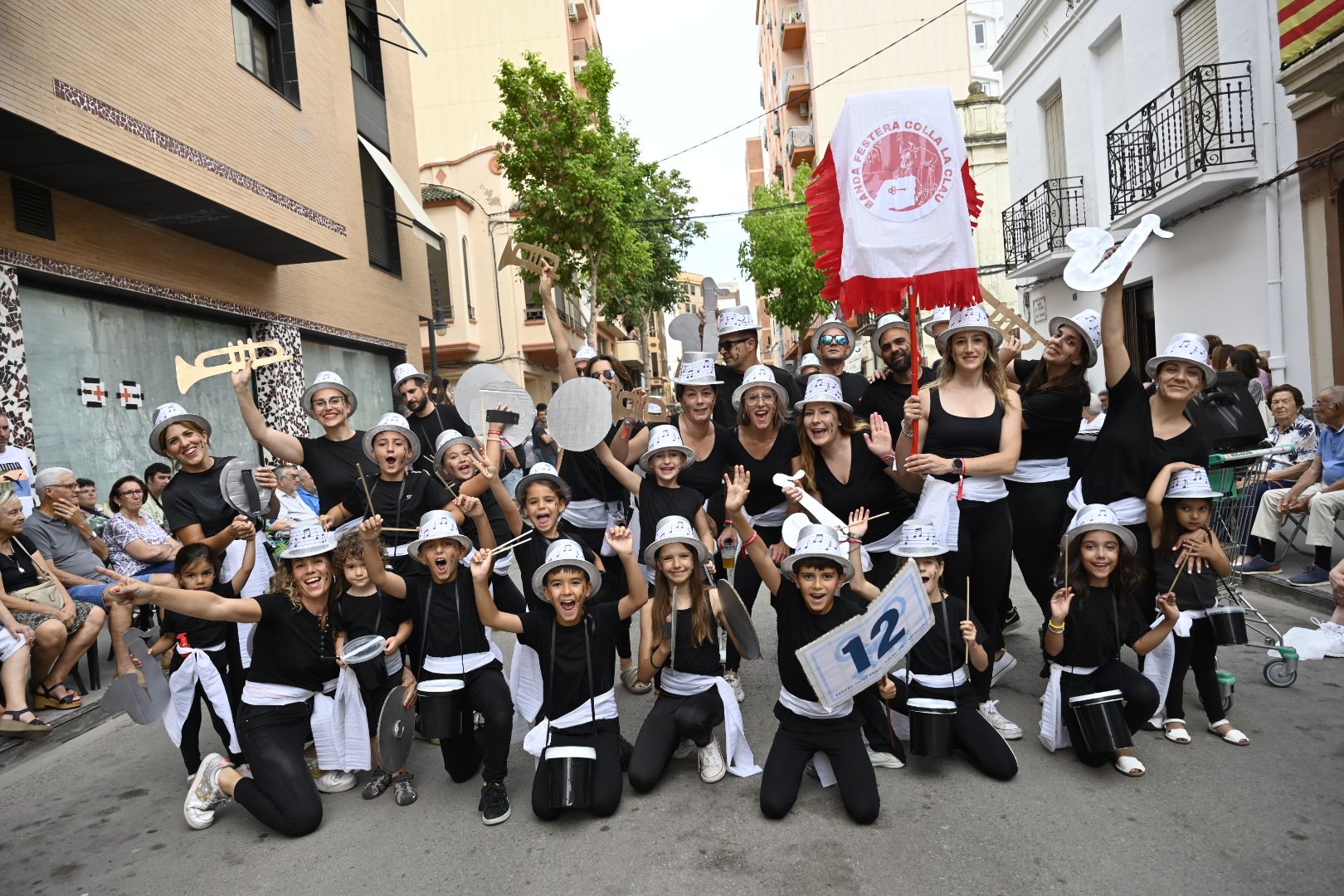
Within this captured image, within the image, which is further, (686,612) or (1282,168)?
(1282,168)

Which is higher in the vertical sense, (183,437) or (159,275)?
(159,275)

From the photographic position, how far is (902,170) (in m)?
5.26

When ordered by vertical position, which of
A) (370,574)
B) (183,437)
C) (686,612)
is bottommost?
(686,612)

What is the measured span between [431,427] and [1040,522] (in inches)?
164

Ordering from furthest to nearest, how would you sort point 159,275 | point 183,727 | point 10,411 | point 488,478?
1. point 159,275
2. point 10,411
3. point 488,478
4. point 183,727

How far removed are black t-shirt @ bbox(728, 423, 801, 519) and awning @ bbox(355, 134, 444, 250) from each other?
12.3m

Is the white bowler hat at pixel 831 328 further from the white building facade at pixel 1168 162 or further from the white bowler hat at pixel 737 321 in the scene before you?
the white building facade at pixel 1168 162

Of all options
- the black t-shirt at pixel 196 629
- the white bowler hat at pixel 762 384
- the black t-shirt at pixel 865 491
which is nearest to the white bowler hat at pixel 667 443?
the white bowler hat at pixel 762 384

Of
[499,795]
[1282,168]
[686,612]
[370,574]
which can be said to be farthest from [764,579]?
[1282,168]

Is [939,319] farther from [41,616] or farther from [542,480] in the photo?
[41,616]

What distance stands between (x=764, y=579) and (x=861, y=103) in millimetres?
2805

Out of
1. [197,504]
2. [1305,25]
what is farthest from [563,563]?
[1305,25]

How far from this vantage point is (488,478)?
516cm

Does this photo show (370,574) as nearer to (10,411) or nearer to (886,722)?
(886,722)
